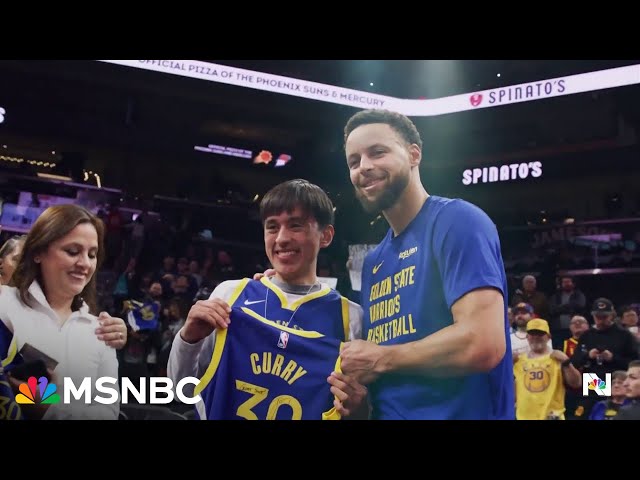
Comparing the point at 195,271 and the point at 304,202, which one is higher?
the point at 304,202

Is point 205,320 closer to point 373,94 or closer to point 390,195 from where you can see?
point 390,195

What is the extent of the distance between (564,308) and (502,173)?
879mm

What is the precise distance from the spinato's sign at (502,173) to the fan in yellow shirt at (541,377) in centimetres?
71

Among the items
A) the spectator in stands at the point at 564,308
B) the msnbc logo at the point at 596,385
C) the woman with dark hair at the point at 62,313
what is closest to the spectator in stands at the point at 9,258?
the woman with dark hair at the point at 62,313

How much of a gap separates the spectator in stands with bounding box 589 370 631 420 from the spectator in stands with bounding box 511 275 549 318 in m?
0.42

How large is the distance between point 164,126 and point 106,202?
1470 millimetres

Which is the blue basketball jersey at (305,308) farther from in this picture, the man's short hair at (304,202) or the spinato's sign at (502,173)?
the spinato's sign at (502,173)

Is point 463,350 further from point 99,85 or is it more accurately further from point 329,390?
point 99,85

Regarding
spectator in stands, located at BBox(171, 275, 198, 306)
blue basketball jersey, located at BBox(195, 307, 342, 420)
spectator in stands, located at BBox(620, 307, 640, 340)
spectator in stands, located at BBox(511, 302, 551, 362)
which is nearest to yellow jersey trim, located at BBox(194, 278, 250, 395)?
blue basketball jersey, located at BBox(195, 307, 342, 420)

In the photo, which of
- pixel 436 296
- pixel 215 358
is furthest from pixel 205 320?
pixel 436 296

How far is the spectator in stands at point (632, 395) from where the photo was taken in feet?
10.1

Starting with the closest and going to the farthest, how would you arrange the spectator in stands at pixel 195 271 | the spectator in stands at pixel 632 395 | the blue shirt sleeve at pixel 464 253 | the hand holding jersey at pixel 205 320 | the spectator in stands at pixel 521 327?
the blue shirt sleeve at pixel 464 253
the hand holding jersey at pixel 205 320
the spectator in stands at pixel 521 327
the spectator in stands at pixel 632 395
the spectator in stands at pixel 195 271

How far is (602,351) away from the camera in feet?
10.5
